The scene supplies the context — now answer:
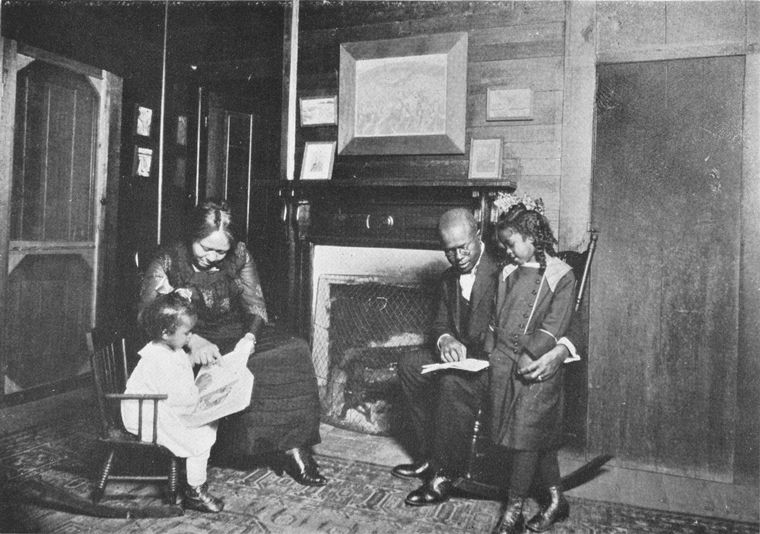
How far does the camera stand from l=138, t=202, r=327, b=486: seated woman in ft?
9.30

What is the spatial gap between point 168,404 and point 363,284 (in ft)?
6.01

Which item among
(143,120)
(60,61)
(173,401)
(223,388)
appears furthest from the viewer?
(143,120)

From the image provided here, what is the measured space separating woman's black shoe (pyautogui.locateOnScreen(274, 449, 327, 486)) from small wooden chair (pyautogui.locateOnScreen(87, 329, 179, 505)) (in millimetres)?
604

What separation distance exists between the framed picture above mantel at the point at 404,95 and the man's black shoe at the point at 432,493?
6.62 feet

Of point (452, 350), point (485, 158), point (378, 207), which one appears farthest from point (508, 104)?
point (452, 350)

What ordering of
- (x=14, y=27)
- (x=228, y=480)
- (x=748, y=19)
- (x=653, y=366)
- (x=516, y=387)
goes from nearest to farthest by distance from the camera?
(x=516, y=387)
(x=228, y=480)
(x=748, y=19)
(x=653, y=366)
(x=14, y=27)

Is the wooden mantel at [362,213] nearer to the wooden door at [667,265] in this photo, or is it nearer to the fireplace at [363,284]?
the fireplace at [363,284]

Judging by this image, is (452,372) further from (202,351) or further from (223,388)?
(202,351)

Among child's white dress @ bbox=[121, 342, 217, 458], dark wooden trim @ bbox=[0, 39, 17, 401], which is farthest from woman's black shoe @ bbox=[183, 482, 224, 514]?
dark wooden trim @ bbox=[0, 39, 17, 401]

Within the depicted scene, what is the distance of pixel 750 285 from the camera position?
3168mm

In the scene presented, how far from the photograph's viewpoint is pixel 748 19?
3139mm

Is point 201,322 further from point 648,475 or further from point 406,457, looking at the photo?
point 648,475

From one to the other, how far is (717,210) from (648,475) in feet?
5.12

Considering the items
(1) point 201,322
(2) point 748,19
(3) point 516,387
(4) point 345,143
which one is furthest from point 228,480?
(2) point 748,19
